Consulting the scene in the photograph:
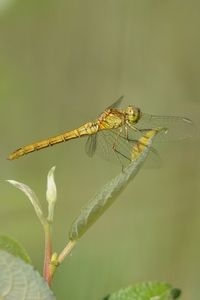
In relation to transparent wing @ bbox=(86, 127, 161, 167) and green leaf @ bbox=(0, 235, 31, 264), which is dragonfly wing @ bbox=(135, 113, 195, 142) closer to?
transparent wing @ bbox=(86, 127, 161, 167)

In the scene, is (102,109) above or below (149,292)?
above

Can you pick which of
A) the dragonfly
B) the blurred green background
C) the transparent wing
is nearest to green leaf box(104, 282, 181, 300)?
the transparent wing

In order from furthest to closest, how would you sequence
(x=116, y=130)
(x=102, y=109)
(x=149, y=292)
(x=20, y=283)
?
(x=102, y=109) → (x=116, y=130) → (x=149, y=292) → (x=20, y=283)

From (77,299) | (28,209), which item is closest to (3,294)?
(77,299)

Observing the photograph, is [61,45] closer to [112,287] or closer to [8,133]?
[8,133]

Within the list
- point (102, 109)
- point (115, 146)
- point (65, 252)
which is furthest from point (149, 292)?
point (102, 109)

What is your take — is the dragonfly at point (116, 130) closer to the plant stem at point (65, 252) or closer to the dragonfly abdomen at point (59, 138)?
the dragonfly abdomen at point (59, 138)

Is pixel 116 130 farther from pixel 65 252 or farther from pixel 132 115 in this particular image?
pixel 65 252

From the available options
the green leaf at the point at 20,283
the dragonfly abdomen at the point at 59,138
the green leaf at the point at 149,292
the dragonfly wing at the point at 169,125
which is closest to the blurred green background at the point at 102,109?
the dragonfly abdomen at the point at 59,138
